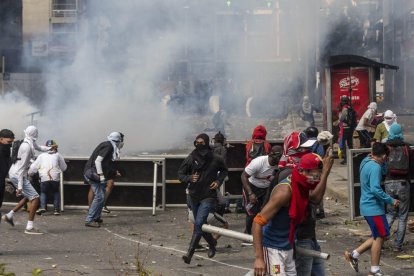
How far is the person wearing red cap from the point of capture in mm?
6766

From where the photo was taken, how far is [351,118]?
1998cm

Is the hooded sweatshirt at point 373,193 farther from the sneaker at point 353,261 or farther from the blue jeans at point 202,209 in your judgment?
the blue jeans at point 202,209

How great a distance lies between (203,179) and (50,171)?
4728mm

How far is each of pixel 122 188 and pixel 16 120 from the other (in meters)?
18.6

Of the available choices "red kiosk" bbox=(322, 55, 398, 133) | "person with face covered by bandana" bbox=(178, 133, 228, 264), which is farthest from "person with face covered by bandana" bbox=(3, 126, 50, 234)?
"red kiosk" bbox=(322, 55, 398, 133)

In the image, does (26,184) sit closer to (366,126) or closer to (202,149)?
(202,149)

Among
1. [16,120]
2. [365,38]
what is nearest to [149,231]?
[16,120]

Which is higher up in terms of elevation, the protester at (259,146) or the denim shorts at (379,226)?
the protester at (259,146)

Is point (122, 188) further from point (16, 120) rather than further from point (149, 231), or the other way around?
point (16, 120)

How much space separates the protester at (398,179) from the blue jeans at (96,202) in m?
4.55

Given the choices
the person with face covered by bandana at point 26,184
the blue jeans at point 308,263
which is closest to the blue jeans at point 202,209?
the person with face covered by bandana at point 26,184

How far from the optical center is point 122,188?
15.9 metres

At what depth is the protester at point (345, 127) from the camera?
1991cm

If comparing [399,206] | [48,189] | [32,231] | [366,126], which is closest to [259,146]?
[399,206]
